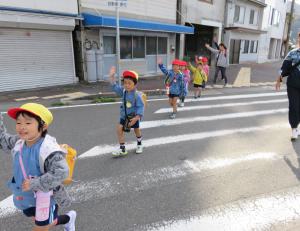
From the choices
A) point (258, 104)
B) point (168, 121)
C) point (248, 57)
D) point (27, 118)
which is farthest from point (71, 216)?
point (248, 57)

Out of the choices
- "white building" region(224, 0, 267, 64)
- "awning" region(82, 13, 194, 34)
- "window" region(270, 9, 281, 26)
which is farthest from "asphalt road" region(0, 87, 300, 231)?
"window" region(270, 9, 281, 26)

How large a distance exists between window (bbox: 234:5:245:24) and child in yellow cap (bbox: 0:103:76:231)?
26870mm

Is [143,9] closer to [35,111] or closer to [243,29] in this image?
[243,29]

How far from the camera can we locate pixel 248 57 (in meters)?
29.7

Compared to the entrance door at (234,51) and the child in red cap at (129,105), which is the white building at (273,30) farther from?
the child in red cap at (129,105)

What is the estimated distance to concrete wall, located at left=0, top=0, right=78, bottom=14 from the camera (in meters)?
10.4

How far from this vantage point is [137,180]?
4078 millimetres

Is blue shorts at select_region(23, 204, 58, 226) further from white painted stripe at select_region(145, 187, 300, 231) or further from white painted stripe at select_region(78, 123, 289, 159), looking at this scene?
white painted stripe at select_region(78, 123, 289, 159)

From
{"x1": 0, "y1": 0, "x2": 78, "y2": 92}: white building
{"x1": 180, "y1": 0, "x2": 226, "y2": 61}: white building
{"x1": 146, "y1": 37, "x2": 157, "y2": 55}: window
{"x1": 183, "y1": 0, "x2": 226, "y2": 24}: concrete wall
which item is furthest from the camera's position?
{"x1": 180, "y1": 0, "x2": 226, "y2": 61}: white building

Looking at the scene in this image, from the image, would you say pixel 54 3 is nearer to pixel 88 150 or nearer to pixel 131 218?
pixel 88 150

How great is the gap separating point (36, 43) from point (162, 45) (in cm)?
847

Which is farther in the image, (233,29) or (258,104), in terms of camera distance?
(233,29)

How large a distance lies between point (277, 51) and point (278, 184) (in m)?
40.1

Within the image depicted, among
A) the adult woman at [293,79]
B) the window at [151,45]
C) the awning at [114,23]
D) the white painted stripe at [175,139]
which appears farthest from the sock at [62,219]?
the window at [151,45]
